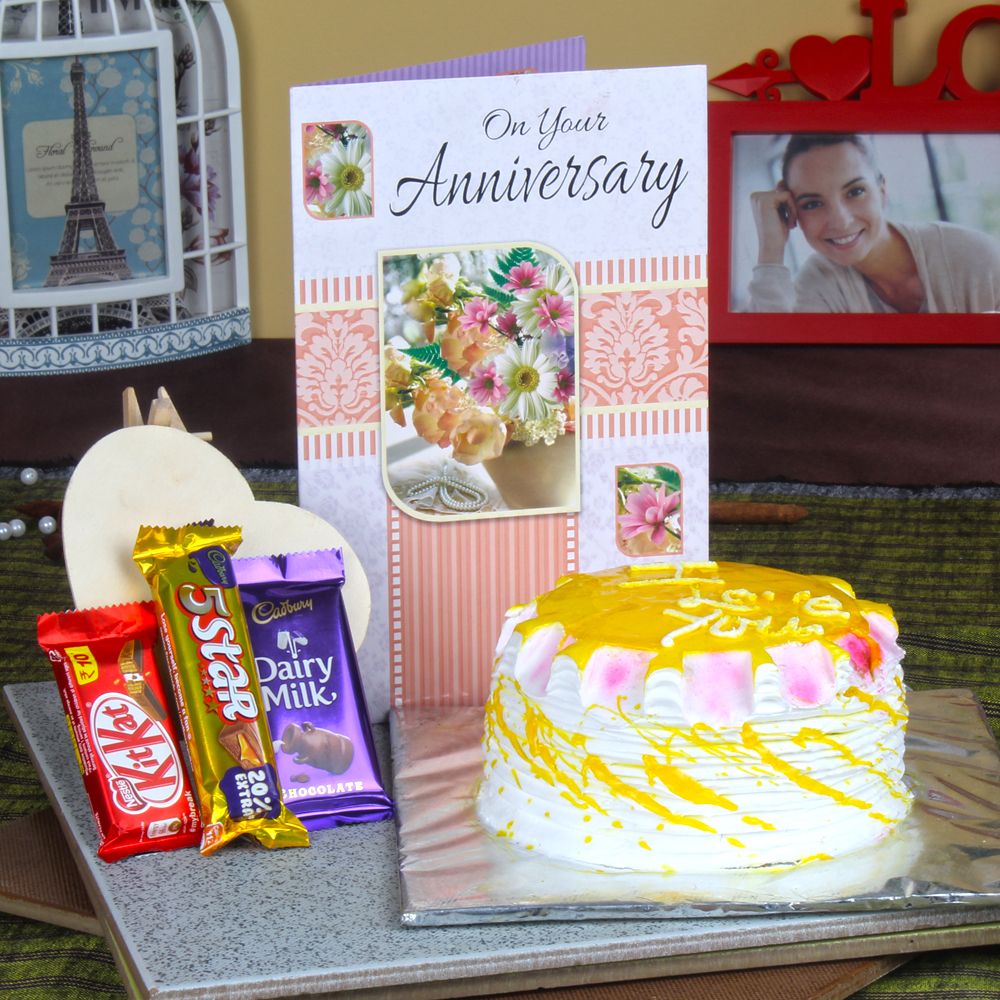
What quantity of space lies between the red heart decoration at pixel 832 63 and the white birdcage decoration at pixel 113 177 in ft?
3.32

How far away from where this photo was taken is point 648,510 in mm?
1289

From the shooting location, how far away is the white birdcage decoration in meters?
2.49

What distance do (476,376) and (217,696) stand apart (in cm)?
39

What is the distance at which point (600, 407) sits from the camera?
1.27 meters

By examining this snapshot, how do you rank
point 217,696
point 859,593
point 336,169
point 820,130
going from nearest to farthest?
point 217,696
point 336,169
point 859,593
point 820,130

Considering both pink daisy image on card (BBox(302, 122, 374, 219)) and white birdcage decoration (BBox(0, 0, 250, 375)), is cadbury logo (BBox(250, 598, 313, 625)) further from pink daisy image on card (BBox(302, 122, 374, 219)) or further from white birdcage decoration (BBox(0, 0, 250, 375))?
white birdcage decoration (BBox(0, 0, 250, 375))

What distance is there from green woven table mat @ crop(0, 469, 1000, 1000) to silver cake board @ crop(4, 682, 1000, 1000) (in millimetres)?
61

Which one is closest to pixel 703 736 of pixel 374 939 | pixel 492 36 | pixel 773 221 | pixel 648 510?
pixel 374 939

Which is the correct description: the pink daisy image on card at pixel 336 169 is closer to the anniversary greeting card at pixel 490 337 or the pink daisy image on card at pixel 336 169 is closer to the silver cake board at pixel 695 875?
the anniversary greeting card at pixel 490 337

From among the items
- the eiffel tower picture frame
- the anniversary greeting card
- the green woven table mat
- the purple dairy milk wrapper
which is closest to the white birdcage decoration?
the eiffel tower picture frame

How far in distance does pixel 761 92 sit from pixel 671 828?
5.85ft

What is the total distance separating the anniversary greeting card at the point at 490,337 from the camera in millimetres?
1206

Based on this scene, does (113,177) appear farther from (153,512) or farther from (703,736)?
(703,736)

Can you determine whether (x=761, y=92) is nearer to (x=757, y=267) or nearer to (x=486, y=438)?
(x=757, y=267)
